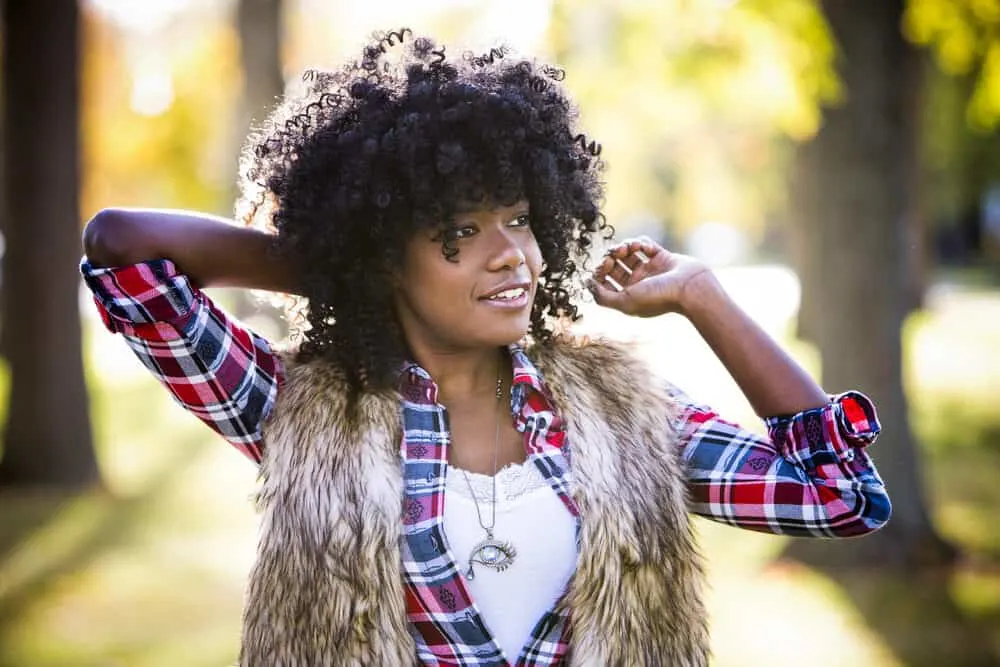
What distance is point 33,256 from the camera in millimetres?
8938

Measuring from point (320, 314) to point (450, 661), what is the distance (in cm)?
85

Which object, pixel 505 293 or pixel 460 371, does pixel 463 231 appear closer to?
pixel 505 293

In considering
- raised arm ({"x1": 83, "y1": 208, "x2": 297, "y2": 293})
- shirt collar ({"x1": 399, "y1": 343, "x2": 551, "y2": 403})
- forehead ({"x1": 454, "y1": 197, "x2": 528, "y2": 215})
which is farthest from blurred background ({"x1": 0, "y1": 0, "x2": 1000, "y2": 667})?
raised arm ({"x1": 83, "y1": 208, "x2": 297, "y2": 293})

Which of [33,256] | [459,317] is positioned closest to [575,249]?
[459,317]

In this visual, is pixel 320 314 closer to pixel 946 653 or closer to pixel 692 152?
pixel 946 653

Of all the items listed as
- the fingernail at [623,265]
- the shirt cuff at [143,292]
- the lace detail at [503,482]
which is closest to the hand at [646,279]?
the fingernail at [623,265]

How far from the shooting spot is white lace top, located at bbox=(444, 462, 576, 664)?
226 centimetres

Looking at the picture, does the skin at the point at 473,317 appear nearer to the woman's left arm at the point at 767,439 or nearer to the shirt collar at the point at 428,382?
the shirt collar at the point at 428,382

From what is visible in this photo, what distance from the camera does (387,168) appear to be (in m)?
2.40

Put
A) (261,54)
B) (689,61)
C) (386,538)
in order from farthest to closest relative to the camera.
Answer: (261,54) < (689,61) < (386,538)

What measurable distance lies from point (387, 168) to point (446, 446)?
63 centimetres

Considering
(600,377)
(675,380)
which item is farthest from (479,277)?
(675,380)

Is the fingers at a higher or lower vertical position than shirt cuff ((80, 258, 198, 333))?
higher

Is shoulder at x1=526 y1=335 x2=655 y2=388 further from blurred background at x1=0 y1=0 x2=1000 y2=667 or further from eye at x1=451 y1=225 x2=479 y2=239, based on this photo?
eye at x1=451 y1=225 x2=479 y2=239
